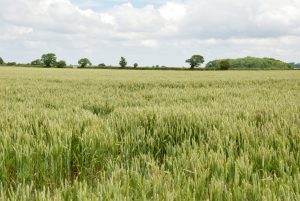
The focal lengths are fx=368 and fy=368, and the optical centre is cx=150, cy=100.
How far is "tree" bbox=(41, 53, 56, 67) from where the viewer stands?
130087mm

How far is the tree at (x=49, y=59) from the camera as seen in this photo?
130087 mm

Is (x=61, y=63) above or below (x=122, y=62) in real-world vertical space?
below

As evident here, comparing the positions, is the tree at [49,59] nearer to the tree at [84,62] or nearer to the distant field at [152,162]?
the tree at [84,62]

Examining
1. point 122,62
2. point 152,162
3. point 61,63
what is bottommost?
point 61,63

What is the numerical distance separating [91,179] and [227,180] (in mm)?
905

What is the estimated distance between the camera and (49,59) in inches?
5207

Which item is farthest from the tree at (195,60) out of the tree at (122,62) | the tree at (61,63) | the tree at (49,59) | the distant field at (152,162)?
the distant field at (152,162)

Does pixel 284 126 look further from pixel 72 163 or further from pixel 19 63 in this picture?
pixel 19 63

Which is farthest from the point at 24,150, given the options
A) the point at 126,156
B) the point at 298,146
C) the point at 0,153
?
the point at 298,146

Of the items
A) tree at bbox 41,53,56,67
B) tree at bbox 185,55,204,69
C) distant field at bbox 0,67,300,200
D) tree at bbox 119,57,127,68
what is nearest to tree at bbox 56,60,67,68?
tree at bbox 41,53,56,67

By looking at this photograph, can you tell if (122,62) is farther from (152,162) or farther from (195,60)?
(152,162)

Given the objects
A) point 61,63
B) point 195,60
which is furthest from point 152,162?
point 195,60

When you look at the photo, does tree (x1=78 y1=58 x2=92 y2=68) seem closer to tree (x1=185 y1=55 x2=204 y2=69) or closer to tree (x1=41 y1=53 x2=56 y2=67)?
tree (x1=41 y1=53 x2=56 y2=67)

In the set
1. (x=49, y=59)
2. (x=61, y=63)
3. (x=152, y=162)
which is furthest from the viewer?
(x=49, y=59)
